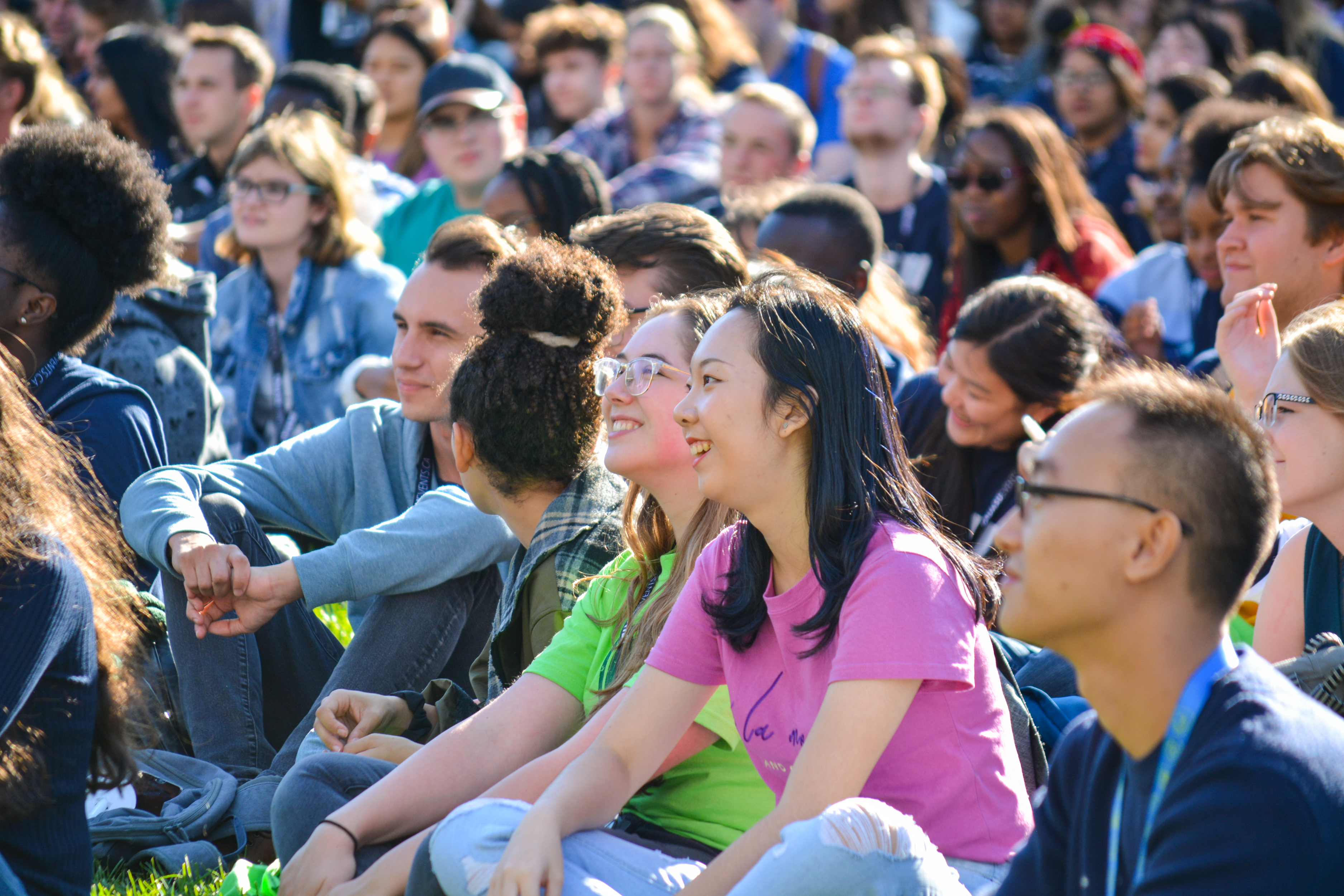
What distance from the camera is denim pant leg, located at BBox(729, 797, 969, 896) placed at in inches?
82.4

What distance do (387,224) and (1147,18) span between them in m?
6.21

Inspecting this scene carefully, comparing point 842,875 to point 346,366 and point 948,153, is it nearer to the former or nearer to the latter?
point 346,366

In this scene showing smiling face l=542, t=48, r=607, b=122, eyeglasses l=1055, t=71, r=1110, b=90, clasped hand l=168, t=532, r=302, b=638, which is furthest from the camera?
smiling face l=542, t=48, r=607, b=122

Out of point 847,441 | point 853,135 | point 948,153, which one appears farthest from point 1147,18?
point 847,441

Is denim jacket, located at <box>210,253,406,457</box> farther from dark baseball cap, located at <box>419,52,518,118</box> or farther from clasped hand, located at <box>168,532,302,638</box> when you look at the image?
clasped hand, located at <box>168,532,302,638</box>

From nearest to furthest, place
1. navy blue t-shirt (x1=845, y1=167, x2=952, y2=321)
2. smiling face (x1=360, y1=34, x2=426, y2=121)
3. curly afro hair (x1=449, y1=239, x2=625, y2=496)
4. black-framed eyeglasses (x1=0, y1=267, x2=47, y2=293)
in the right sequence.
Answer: curly afro hair (x1=449, y1=239, x2=625, y2=496), black-framed eyeglasses (x1=0, y1=267, x2=47, y2=293), navy blue t-shirt (x1=845, y1=167, x2=952, y2=321), smiling face (x1=360, y1=34, x2=426, y2=121)

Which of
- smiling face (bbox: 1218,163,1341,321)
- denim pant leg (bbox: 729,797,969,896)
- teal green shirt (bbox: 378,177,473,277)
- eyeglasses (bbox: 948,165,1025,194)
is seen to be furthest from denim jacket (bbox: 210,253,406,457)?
denim pant leg (bbox: 729,797,969,896)

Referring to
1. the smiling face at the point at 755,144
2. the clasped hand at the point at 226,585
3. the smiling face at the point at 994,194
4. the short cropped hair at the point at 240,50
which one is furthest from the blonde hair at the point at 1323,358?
the short cropped hair at the point at 240,50

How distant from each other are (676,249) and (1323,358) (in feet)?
5.83

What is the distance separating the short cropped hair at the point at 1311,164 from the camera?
13.1 feet

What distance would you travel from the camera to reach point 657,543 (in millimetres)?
3068

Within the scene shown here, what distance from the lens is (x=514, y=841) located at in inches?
93.5

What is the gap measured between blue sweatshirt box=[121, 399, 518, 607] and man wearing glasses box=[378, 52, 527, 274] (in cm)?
316

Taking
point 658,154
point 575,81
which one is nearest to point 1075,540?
point 658,154
